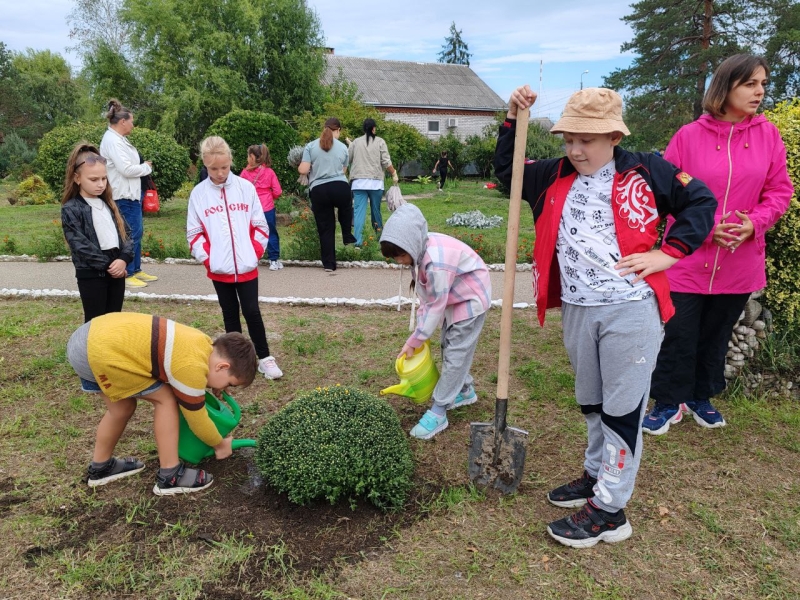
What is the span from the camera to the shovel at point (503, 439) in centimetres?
290

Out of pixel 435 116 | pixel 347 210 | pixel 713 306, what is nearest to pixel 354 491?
pixel 713 306

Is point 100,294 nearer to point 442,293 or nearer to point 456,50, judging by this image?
point 442,293

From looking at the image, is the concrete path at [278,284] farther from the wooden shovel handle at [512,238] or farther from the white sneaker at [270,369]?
the wooden shovel handle at [512,238]

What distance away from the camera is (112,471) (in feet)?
10.8

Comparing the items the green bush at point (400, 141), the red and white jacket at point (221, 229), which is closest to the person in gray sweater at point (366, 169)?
the red and white jacket at point (221, 229)

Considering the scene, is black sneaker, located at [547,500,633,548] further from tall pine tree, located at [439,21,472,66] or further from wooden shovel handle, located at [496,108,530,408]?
tall pine tree, located at [439,21,472,66]

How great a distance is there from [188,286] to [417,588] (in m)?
5.59

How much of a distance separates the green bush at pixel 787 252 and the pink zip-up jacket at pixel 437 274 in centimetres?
198

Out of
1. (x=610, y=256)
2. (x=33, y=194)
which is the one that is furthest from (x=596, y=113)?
(x=33, y=194)

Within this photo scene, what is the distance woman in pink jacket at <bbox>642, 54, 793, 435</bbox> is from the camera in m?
3.28

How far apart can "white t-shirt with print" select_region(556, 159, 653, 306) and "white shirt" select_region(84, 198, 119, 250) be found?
3.05 m

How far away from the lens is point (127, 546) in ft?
9.07

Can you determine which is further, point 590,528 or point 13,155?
point 13,155

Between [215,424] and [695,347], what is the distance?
A: 2.85 metres
